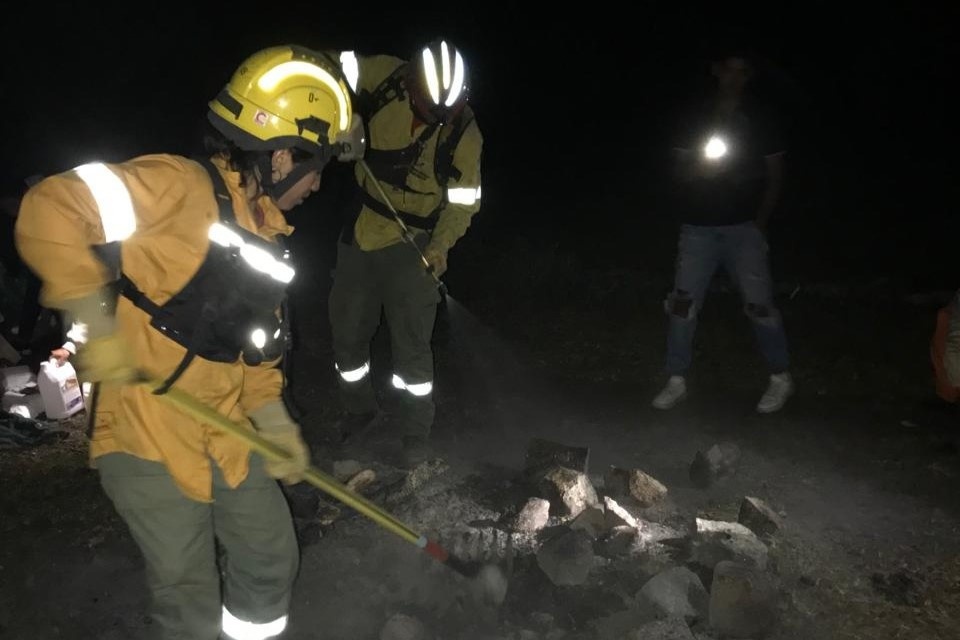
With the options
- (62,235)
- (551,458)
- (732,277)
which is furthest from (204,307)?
(732,277)

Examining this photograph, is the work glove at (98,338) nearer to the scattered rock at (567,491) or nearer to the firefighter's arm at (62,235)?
the firefighter's arm at (62,235)

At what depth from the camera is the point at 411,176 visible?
14.1 ft

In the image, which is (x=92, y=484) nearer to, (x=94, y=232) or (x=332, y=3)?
(x=94, y=232)

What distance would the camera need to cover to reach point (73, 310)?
2.12 metres

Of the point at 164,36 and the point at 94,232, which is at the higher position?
the point at 164,36

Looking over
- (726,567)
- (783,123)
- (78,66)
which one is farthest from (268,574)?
(78,66)

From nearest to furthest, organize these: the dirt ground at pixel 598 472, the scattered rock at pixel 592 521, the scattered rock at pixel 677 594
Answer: the scattered rock at pixel 677 594 → the dirt ground at pixel 598 472 → the scattered rock at pixel 592 521

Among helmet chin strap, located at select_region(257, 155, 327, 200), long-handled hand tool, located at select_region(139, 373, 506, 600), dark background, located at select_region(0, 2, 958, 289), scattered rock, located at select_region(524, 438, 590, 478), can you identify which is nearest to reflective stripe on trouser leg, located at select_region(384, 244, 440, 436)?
scattered rock, located at select_region(524, 438, 590, 478)

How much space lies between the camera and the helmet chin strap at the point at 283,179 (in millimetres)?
2457

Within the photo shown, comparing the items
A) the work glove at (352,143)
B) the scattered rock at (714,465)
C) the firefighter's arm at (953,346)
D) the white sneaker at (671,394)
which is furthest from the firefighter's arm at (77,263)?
the firefighter's arm at (953,346)

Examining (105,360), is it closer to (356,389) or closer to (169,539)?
(169,539)

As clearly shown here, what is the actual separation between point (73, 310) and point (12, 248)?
5.62 m

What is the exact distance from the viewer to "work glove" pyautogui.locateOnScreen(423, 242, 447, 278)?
4.29 m

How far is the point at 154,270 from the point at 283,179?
0.53 m
